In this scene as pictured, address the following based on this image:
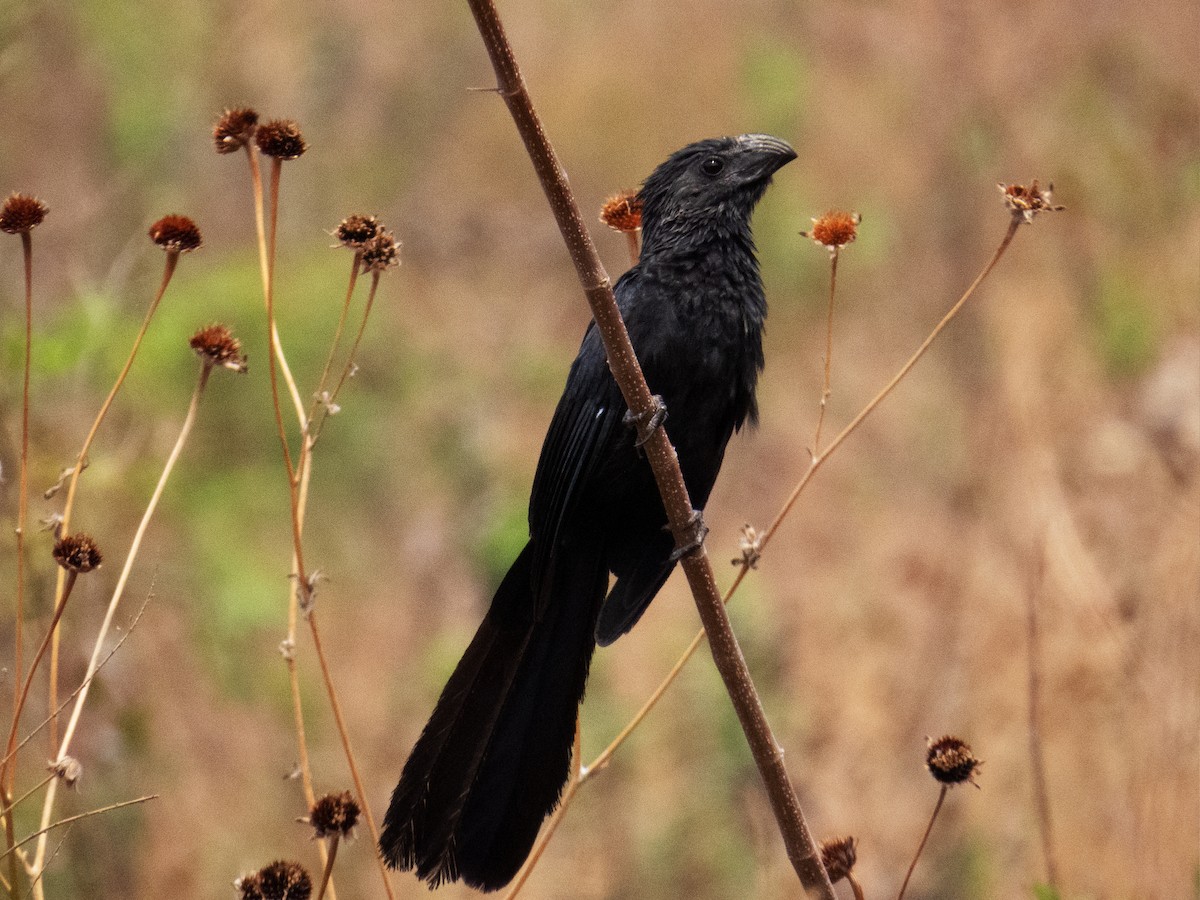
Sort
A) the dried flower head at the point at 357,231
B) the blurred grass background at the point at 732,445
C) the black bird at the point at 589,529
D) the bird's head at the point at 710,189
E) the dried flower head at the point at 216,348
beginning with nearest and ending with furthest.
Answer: the dried flower head at the point at 216,348, the dried flower head at the point at 357,231, the black bird at the point at 589,529, the bird's head at the point at 710,189, the blurred grass background at the point at 732,445

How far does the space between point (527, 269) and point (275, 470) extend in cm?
233

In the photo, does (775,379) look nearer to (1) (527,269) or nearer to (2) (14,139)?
(1) (527,269)

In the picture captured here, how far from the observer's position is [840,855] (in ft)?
5.85

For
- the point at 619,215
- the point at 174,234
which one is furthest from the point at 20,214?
the point at 619,215

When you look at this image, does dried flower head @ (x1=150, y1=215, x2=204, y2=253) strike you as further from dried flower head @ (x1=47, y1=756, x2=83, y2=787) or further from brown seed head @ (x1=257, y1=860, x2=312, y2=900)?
brown seed head @ (x1=257, y1=860, x2=312, y2=900)

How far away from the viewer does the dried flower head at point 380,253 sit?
1.82m

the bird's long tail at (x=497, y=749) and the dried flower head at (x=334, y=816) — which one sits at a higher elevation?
the bird's long tail at (x=497, y=749)

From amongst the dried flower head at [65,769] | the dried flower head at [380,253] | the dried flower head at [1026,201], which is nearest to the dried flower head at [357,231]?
the dried flower head at [380,253]

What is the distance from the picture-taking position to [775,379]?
6730mm

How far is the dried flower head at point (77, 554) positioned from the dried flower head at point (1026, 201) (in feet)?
4.33

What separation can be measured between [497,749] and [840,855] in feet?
2.40

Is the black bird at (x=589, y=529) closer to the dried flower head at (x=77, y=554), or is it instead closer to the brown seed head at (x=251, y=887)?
the brown seed head at (x=251, y=887)

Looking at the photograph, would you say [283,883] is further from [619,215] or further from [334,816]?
[619,215]

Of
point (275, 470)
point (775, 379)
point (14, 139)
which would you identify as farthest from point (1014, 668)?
point (14, 139)
